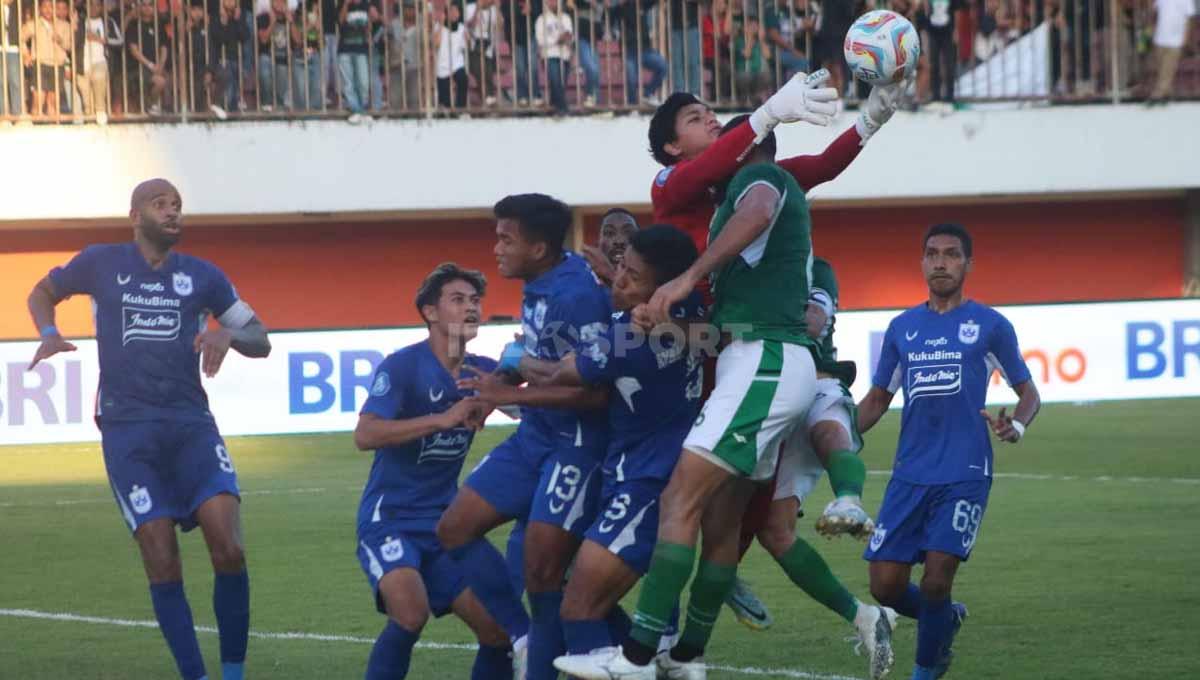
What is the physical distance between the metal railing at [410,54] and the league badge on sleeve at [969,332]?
56.5ft

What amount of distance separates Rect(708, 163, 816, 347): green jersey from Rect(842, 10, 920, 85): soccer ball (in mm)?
784

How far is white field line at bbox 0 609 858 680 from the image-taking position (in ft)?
27.3

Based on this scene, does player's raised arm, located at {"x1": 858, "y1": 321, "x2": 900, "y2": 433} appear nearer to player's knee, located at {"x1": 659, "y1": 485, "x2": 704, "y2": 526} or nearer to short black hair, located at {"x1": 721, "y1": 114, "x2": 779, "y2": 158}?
short black hair, located at {"x1": 721, "y1": 114, "x2": 779, "y2": 158}

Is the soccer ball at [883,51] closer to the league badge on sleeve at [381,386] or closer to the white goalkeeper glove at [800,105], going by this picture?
the white goalkeeper glove at [800,105]

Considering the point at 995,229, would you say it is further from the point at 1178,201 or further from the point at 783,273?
the point at 783,273

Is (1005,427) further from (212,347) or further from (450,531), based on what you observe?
(212,347)

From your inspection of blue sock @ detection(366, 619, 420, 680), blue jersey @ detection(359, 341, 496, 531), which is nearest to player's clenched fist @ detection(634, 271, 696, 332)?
blue jersey @ detection(359, 341, 496, 531)

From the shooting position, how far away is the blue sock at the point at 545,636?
283 inches

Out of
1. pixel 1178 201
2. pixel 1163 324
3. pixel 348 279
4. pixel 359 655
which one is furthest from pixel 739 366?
pixel 1178 201

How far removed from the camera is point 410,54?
25484mm

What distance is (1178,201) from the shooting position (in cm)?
2984

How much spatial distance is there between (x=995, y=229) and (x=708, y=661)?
22018 mm

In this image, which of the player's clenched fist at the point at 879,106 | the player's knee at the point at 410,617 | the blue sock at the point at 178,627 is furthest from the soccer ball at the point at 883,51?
the blue sock at the point at 178,627

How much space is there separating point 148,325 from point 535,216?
187 cm
